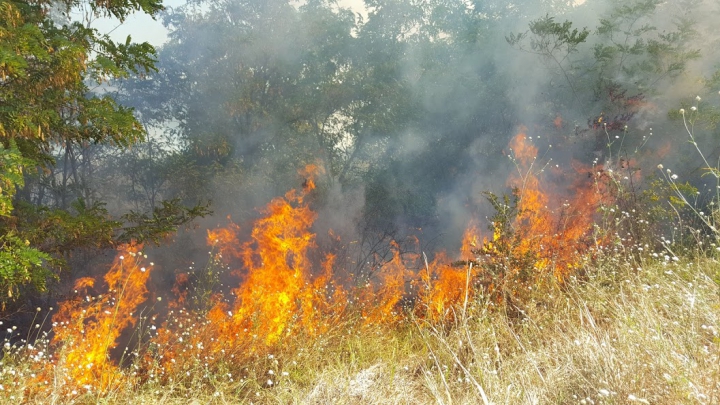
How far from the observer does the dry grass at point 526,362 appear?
2455mm

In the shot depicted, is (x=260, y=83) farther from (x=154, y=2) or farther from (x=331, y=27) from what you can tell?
(x=154, y=2)

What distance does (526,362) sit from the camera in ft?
11.3

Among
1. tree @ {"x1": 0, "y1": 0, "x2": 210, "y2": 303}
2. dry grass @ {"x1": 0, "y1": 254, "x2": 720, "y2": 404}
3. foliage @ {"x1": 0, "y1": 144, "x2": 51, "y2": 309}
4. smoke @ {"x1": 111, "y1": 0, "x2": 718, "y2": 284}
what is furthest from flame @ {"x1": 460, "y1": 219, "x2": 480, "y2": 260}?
foliage @ {"x1": 0, "y1": 144, "x2": 51, "y2": 309}

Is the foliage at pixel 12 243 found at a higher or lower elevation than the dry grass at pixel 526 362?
higher

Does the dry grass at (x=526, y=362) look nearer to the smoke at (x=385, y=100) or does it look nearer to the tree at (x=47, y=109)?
the tree at (x=47, y=109)

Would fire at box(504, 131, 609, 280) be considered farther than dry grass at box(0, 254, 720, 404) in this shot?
Yes

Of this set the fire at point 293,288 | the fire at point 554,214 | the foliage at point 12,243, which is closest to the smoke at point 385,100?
the fire at point 554,214

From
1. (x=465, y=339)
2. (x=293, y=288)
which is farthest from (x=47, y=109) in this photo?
(x=465, y=339)

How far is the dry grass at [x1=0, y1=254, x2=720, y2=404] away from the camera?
2.46 meters

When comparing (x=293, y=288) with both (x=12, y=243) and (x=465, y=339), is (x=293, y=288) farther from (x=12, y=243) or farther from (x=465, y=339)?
(x=465, y=339)

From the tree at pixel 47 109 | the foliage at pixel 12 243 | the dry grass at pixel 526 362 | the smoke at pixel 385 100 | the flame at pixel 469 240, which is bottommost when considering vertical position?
the dry grass at pixel 526 362

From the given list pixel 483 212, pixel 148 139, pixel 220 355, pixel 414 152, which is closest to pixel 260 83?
pixel 148 139

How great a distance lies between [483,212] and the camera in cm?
1469

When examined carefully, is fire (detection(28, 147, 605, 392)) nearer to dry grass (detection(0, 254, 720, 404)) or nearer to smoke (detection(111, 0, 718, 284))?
dry grass (detection(0, 254, 720, 404))
